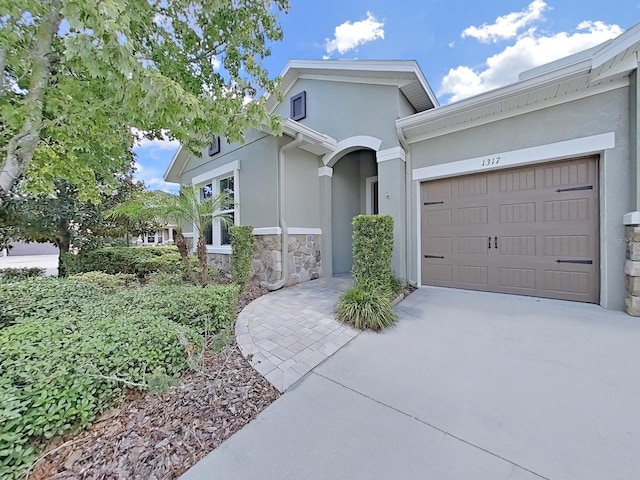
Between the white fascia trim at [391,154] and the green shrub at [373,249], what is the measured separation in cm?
185

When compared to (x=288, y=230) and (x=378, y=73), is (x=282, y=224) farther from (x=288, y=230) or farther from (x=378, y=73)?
(x=378, y=73)

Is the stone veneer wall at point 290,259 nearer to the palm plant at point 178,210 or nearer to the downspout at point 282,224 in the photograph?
the downspout at point 282,224

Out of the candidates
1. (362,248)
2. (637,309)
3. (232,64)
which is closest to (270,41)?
(232,64)

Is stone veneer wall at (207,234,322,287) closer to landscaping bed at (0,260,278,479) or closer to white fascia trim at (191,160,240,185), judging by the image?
white fascia trim at (191,160,240,185)

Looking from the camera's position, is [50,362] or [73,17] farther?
[73,17]

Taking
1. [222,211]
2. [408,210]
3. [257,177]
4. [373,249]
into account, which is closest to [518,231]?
[408,210]

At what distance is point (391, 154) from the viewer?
6211mm

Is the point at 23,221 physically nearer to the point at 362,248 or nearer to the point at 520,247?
the point at 362,248

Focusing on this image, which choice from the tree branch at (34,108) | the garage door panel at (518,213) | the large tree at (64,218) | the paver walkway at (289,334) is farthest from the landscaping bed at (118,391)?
the garage door panel at (518,213)

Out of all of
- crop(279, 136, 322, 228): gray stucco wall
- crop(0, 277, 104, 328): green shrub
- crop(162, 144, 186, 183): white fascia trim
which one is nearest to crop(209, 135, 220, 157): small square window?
crop(162, 144, 186, 183): white fascia trim

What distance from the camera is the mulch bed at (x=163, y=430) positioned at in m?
1.79

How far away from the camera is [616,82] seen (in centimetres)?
425

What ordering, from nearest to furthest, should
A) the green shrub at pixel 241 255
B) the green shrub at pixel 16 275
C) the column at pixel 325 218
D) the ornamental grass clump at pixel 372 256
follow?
1. the ornamental grass clump at pixel 372 256
2. the green shrub at pixel 241 255
3. the green shrub at pixel 16 275
4. the column at pixel 325 218

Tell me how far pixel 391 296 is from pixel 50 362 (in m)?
4.58
